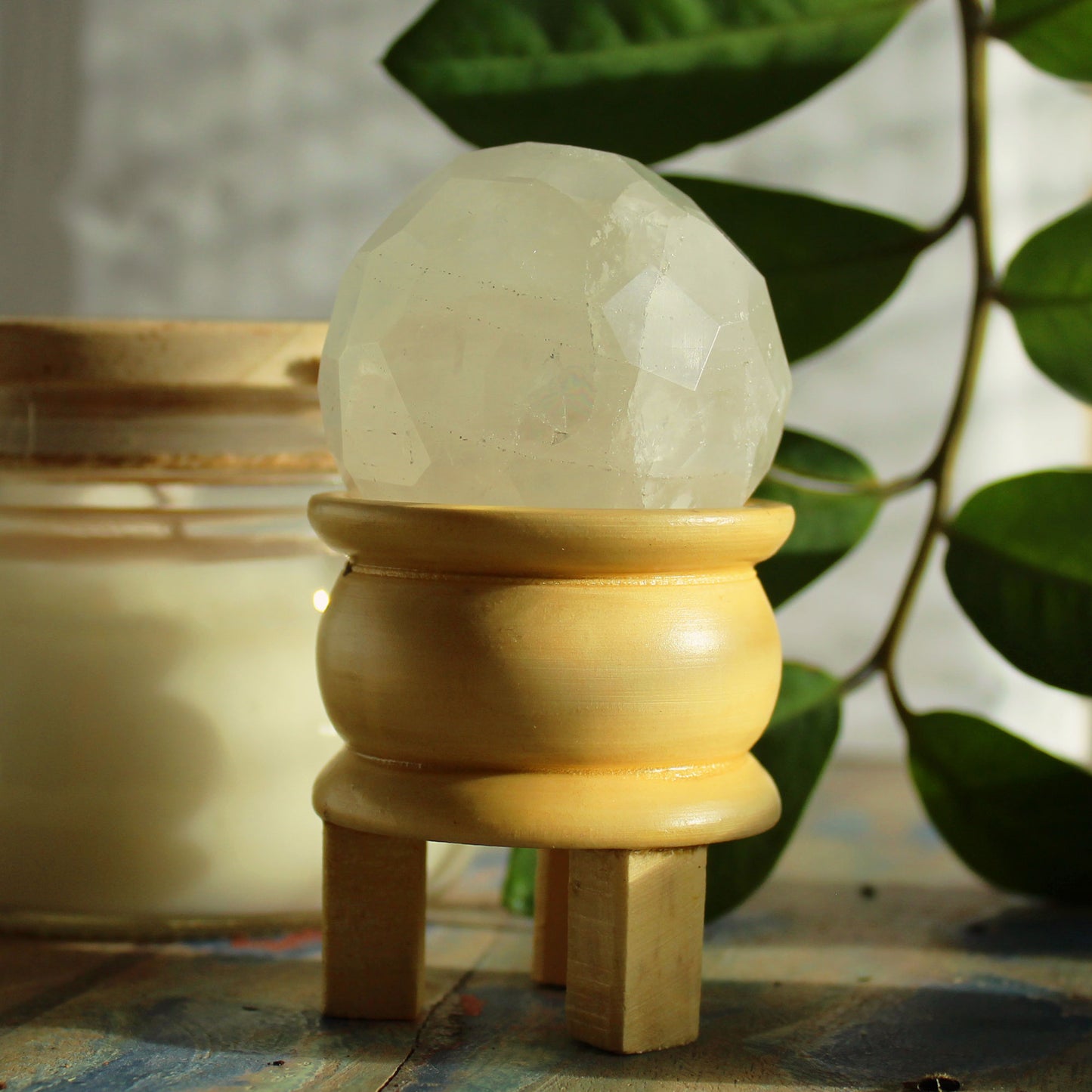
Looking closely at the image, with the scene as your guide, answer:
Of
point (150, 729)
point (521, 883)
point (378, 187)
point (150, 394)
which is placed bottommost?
point (521, 883)

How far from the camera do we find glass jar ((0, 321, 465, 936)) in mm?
623

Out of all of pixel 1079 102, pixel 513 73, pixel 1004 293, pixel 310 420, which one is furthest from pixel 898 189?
pixel 310 420

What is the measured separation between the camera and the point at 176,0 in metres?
1.32

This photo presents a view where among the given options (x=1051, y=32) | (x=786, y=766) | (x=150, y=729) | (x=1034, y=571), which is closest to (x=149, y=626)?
(x=150, y=729)

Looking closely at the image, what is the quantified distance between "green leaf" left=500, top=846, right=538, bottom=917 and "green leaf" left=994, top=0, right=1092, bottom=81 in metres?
0.50

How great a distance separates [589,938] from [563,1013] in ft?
0.26

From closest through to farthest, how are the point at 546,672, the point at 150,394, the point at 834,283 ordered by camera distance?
the point at 546,672, the point at 150,394, the point at 834,283

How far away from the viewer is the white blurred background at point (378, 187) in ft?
4.16

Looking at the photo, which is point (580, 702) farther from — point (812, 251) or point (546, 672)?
point (812, 251)

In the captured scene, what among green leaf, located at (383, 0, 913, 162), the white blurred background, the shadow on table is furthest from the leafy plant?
the white blurred background

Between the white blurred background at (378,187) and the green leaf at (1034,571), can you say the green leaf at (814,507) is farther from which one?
the white blurred background at (378,187)

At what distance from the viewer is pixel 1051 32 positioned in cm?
71

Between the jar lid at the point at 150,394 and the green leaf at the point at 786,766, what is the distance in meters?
0.29

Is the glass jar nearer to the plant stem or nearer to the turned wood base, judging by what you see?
the turned wood base
